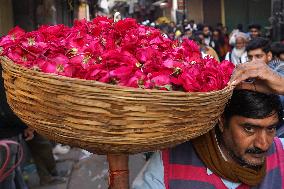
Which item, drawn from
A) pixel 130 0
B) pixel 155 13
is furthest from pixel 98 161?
pixel 130 0

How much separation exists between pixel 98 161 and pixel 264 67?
5.66 m

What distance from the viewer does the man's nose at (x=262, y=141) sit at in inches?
82.1

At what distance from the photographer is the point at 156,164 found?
2.17 metres

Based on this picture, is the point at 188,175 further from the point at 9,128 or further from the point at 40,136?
the point at 40,136

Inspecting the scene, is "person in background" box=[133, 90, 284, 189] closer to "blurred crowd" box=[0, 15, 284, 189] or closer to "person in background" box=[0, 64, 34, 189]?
"blurred crowd" box=[0, 15, 284, 189]

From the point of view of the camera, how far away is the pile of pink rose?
5.33 feet

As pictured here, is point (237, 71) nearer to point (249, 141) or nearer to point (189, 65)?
point (189, 65)

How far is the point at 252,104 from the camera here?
213 cm

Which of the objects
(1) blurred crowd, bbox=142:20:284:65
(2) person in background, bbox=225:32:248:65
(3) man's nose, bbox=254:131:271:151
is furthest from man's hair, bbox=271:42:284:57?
(3) man's nose, bbox=254:131:271:151

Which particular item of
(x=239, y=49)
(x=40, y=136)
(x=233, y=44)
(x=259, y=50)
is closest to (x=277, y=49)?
(x=259, y=50)

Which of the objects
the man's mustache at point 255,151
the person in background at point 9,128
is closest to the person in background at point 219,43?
the person in background at point 9,128

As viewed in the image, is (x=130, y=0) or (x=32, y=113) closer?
(x=32, y=113)

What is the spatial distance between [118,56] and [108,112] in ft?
0.82

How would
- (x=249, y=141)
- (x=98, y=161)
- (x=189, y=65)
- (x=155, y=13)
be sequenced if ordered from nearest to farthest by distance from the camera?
(x=189, y=65), (x=249, y=141), (x=98, y=161), (x=155, y=13)
